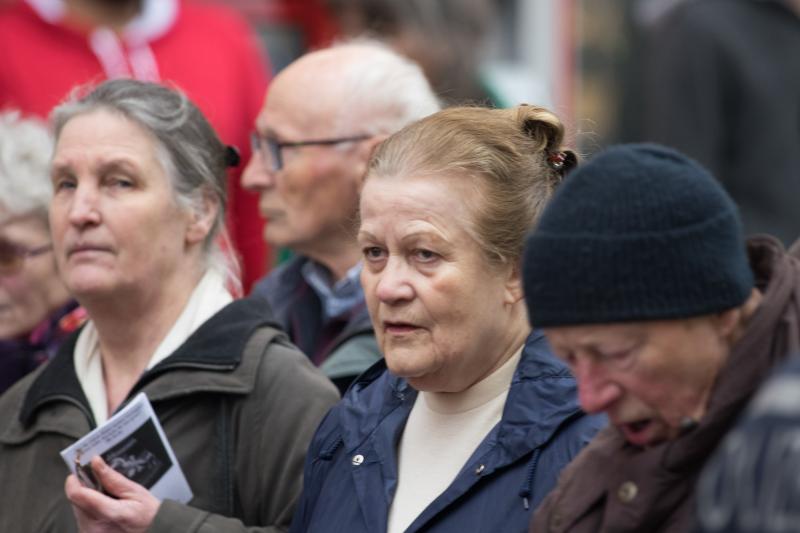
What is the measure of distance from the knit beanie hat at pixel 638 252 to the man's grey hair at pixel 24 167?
8.71 feet

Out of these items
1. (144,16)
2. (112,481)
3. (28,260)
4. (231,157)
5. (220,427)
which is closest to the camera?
(112,481)

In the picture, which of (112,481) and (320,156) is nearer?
(112,481)

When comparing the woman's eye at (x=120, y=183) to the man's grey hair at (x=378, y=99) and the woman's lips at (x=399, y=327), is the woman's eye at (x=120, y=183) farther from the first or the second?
the woman's lips at (x=399, y=327)

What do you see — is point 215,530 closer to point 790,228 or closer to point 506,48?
point 790,228

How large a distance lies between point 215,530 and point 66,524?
431mm

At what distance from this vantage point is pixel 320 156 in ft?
14.7

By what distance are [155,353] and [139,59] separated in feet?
7.02

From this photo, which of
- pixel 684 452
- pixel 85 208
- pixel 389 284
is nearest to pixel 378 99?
pixel 85 208

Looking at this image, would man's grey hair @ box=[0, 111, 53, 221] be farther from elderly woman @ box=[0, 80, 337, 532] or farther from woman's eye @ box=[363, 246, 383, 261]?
woman's eye @ box=[363, 246, 383, 261]

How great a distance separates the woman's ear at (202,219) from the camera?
12.7 ft

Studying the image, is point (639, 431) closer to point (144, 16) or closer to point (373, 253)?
point (373, 253)

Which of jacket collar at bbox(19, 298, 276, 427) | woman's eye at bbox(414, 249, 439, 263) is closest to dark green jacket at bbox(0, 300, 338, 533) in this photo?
jacket collar at bbox(19, 298, 276, 427)

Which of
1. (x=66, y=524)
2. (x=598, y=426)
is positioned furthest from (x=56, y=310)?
(x=598, y=426)

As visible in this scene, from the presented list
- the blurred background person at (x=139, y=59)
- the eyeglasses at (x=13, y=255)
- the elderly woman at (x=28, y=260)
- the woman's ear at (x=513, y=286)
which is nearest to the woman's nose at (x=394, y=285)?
the woman's ear at (x=513, y=286)
